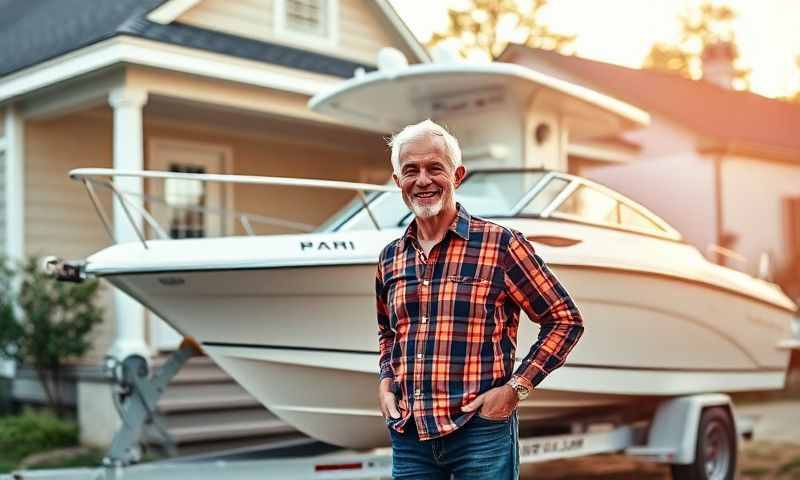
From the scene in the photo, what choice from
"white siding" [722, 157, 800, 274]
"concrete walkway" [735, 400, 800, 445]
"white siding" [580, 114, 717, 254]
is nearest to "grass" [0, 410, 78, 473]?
"concrete walkway" [735, 400, 800, 445]

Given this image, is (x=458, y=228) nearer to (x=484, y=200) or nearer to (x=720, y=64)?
(x=484, y=200)

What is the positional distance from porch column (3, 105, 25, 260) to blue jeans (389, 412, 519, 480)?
Result: 733cm

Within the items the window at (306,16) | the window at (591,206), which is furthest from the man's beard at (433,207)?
the window at (306,16)

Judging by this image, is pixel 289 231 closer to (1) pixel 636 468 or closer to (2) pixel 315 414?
(1) pixel 636 468

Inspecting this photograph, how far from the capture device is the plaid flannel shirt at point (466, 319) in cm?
297

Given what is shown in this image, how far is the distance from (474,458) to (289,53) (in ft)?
23.8

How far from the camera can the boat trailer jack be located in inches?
209

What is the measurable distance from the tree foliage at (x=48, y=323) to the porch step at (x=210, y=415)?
28.9 inches

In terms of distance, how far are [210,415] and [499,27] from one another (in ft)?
84.1

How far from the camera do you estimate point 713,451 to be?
684cm

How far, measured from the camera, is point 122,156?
26.4 feet

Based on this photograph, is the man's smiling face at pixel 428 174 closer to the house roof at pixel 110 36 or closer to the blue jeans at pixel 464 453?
the blue jeans at pixel 464 453

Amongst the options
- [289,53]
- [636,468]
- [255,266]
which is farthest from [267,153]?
[255,266]

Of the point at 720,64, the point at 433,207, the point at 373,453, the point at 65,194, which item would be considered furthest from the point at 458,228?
the point at 720,64
